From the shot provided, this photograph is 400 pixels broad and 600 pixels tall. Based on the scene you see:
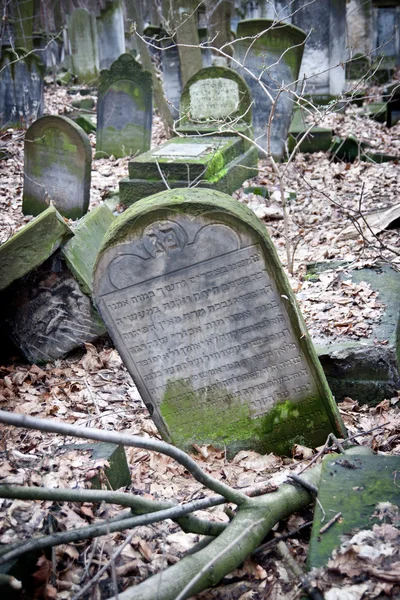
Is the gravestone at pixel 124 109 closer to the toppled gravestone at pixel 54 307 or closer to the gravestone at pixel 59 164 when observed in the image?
the gravestone at pixel 59 164

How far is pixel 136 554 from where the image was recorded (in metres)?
2.82

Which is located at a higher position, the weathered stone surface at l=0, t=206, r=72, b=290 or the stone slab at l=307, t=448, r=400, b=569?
the weathered stone surface at l=0, t=206, r=72, b=290

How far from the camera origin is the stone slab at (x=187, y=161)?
7980 mm

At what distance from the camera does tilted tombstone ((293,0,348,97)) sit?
1433 centimetres

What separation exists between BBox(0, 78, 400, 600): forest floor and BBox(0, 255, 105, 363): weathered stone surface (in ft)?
0.49

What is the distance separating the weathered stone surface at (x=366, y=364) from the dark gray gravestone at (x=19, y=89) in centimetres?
1110

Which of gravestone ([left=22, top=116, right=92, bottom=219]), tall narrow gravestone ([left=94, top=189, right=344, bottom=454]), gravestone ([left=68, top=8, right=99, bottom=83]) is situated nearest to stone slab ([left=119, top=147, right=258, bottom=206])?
gravestone ([left=22, top=116, right=92, bottom=219])

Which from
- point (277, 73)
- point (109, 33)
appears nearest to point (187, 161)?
point (277, 73)

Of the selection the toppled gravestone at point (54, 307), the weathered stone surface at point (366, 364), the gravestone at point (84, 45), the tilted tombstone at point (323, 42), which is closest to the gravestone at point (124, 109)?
the tilted tombstone at point (323, 42)

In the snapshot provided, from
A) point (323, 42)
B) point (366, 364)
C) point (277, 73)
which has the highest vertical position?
point (323, 42)

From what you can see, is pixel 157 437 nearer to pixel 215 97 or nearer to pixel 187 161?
pixel 187 161

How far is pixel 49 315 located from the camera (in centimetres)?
565

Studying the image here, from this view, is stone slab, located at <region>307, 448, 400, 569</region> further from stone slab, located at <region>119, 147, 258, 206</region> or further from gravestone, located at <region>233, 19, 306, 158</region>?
gravestone, located at <region>233, 19, 306, 158</region>

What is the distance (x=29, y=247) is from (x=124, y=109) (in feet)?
22.7
